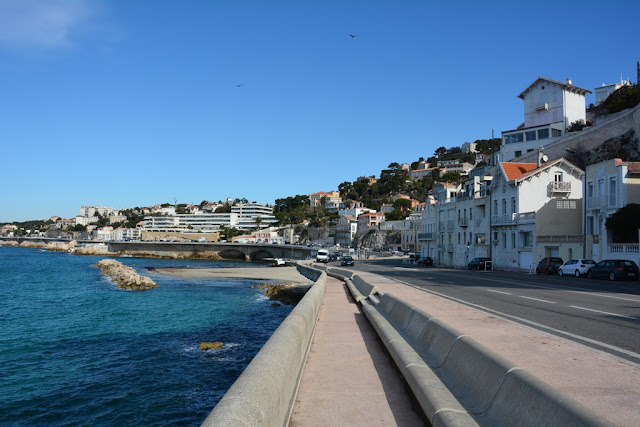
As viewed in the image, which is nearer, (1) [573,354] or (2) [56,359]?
(1) [573,354]

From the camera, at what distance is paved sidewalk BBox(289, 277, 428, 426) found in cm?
605

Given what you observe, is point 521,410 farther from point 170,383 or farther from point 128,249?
point 128,249

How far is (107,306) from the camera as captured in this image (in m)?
36.4

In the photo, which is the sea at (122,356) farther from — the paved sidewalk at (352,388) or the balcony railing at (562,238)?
the balcony railing at (562,238)

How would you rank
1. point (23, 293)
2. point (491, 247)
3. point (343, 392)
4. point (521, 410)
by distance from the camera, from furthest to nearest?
point (491, 247)
point (23, 293)
point (343, 392)
point (521, 410)

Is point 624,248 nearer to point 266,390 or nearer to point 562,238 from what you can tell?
point 562,238

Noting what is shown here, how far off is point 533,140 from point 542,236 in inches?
1239

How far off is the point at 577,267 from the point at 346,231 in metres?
132

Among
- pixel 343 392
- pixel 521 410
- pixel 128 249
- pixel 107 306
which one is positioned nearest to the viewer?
pixel 521 410

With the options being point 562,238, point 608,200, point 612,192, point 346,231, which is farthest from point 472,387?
point 346,231

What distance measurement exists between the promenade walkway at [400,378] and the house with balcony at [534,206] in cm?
3969

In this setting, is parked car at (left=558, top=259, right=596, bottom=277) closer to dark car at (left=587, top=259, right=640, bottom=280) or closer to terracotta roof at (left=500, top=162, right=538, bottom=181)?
dark car at (left=587, top=259, right=640, bottom=280)

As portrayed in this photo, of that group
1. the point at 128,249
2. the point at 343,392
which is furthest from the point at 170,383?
the point at 128,249

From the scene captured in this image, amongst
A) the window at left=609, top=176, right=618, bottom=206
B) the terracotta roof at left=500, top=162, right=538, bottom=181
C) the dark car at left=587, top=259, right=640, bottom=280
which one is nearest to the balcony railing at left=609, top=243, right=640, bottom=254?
the dark car at left=587, top=259, right=640, bottom=280
